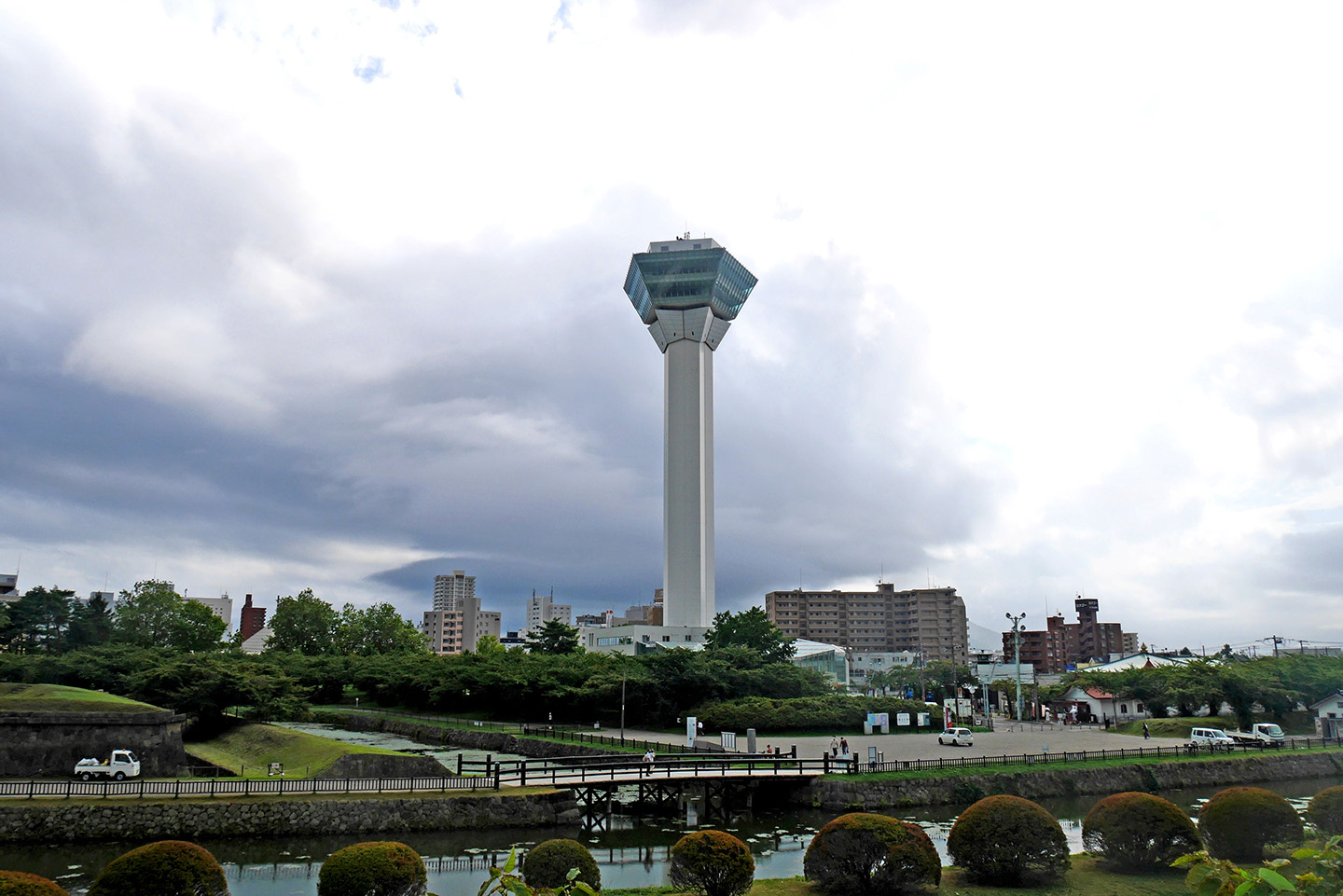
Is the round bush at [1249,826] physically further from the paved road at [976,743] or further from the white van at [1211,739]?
the white van at [1211,739]

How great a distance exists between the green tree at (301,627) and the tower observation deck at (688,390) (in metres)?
44.6

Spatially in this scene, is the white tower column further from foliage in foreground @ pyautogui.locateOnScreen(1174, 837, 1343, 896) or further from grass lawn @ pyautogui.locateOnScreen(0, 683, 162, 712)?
foliage in foreground @ pyautogui.locateOnScreen(1174, 837, 1343, 896)

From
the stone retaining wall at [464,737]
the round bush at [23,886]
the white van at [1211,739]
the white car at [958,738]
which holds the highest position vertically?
the round bush at [23,886]

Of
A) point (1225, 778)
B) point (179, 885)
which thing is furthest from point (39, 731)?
point (1225, 778)

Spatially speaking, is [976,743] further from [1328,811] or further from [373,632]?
[373,632]

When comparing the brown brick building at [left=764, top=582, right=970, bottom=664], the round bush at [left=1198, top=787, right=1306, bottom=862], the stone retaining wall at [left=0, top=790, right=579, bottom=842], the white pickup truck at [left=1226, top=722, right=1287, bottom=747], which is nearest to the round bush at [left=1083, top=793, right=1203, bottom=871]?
the round bush at [left=1198, top=787, right=1306, bottom=862]

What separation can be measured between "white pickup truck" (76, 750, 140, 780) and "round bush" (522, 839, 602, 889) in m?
25.6

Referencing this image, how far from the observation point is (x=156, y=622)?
9600 cm

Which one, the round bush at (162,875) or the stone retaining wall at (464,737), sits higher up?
the round bush at (162,875)

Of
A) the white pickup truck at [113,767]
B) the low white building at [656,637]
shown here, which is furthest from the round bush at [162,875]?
the low white building at [656,637]

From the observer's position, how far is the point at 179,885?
54.7 ft

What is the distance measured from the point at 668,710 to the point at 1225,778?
109 feet

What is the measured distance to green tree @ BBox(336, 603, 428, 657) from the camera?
116750mm

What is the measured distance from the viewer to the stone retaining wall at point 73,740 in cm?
3725
